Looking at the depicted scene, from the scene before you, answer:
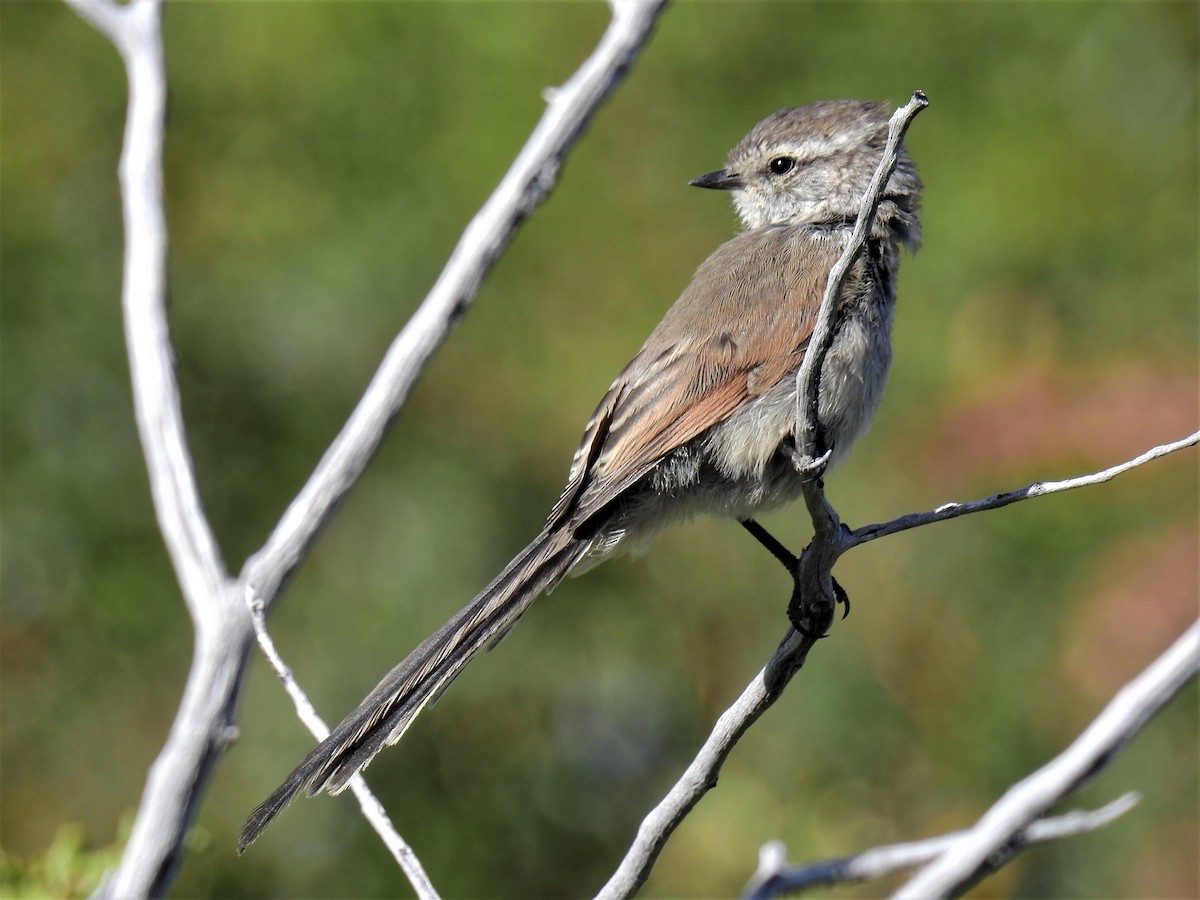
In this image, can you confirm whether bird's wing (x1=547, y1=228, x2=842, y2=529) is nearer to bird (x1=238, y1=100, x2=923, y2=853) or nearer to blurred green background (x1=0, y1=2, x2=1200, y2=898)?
bird (x1=238, y1=100, x2=923, y2=853)

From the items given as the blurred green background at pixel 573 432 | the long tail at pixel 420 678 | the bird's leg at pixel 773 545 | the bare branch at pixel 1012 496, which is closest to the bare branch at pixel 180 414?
the long tail at pixel 420 678

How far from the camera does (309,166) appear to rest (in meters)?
5.66

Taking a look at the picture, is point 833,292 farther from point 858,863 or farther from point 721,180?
point 721,180

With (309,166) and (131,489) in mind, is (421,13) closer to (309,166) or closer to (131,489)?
(309,166)

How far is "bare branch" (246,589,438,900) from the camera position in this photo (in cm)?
252

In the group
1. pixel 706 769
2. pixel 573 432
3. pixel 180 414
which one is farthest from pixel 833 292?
pixel 573 432

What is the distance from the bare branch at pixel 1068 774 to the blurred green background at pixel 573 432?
234 centimetres

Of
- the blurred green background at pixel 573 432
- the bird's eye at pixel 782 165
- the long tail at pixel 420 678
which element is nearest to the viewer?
the long tail at pixel 420 678

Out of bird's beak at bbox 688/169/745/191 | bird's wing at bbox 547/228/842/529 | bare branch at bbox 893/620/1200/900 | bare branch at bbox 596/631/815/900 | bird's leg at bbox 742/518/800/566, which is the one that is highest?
bird's beak at bbox 688/169/745/191

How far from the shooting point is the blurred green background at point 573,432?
490 centimetres

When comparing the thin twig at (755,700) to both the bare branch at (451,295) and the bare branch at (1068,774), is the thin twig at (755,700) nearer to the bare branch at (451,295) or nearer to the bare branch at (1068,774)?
the bare branch at (1068,774)

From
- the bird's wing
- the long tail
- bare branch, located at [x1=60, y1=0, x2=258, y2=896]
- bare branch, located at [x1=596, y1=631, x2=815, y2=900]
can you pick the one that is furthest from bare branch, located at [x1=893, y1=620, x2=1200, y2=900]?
bare branch, located at [x1=60, y1=0, x2=258, y2=896]

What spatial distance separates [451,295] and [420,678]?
86cm

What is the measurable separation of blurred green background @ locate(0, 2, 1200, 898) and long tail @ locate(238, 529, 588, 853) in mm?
1700
